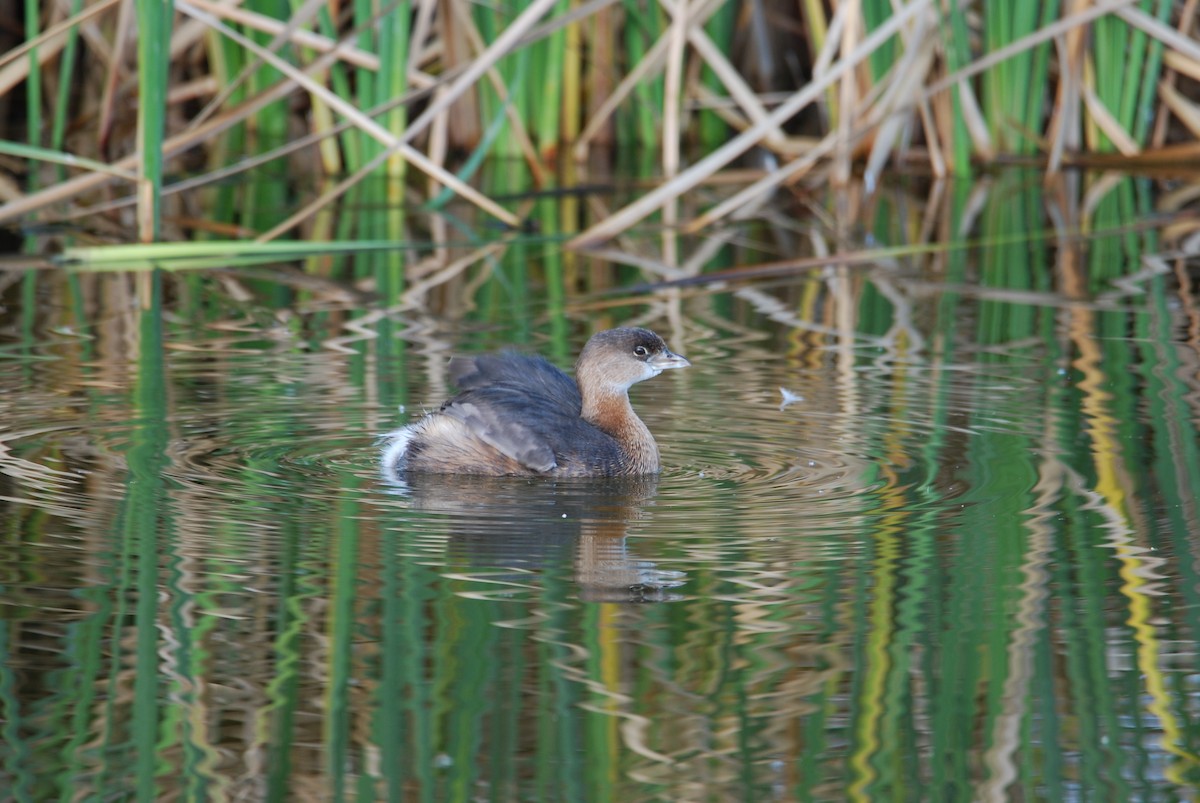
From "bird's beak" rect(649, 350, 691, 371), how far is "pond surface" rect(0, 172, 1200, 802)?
8.3 inches

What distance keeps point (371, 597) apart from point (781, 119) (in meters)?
4.86

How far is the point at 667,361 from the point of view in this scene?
5617 mm

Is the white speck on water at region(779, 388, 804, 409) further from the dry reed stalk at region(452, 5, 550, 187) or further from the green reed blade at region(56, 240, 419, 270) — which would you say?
the dry reed stalk at region(452, 5, 550, 187)

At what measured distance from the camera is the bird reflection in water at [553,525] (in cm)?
412

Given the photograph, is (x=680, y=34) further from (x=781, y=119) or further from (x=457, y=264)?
(x=457, y=264)

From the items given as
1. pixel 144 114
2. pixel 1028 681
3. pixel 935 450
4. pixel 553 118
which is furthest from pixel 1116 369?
pixel 553 118

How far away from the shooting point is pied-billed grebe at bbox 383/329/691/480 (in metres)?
5.13

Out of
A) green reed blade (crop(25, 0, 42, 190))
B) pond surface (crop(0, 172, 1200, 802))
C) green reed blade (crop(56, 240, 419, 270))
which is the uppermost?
green reed blade (crop(25, 0, 42, 190))

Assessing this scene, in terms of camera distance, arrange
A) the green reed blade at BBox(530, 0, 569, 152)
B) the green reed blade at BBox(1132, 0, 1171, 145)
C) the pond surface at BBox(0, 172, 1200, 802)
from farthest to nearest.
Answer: the green reed blade at BBox(530, 0, 569, 152), the green reed blade at BBox(1132, 0, 1171, 145), the pond surface at BBox(0, 172, 1200, 802)

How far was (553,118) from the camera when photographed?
36.0 ft

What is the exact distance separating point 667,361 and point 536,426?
2.07 ft

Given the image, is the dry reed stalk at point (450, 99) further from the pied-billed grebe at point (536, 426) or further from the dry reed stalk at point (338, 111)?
the pied-billed grebe at point (536, 426)

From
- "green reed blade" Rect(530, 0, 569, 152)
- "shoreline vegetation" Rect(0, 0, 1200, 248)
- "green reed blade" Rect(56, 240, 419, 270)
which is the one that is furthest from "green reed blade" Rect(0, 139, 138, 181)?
"green reed blade" Rect(530, 0, 569, 152)

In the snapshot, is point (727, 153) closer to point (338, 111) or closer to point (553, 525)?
point (338, 111)
